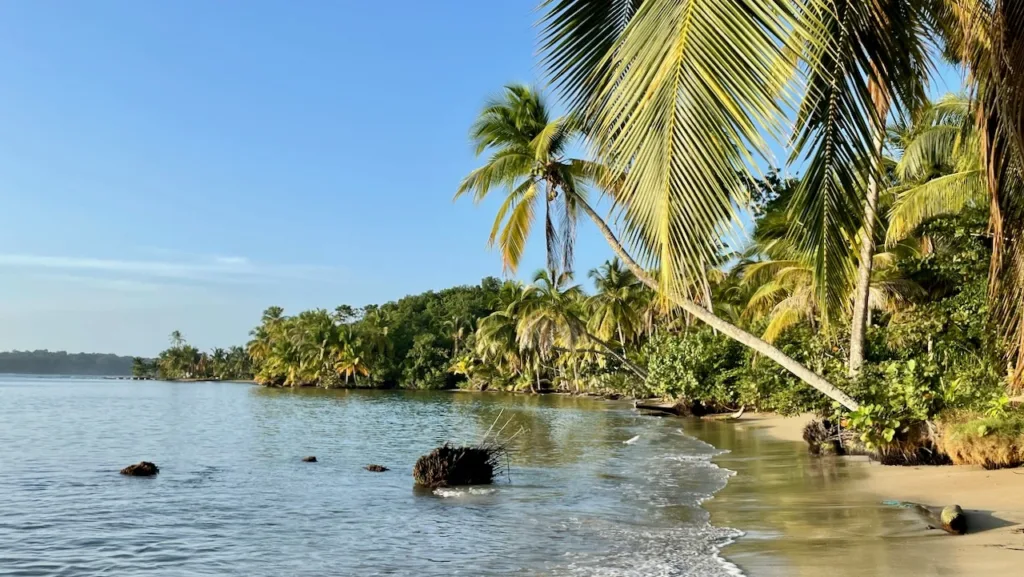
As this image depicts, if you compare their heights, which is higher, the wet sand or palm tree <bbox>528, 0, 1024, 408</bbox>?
palm tree <bbox>528, 0, 1024, 408</bbox>

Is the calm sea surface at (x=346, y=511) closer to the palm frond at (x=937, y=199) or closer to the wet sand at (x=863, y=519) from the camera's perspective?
the wet sand at (x=863, y=519)

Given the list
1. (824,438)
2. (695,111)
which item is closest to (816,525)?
(695,111)

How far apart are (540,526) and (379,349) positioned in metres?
72.4

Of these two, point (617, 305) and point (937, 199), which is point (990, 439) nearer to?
point (937, 199)

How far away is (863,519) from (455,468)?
7339 mm

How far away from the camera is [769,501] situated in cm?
1052

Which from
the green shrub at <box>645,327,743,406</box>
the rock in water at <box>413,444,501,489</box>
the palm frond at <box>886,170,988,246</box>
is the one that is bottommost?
the rock in water at <box>413,444,501,489</box>

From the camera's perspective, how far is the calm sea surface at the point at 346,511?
829 centimetres

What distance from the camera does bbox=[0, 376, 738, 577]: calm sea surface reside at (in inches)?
326

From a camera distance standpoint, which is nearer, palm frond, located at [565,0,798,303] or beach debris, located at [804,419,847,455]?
palm frond, located at [565,0,798,303]

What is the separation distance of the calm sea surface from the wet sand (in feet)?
1.71

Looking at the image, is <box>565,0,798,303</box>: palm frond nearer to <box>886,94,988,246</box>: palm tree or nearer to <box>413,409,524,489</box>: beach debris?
<box>413,409,524,489</box>: beach debris

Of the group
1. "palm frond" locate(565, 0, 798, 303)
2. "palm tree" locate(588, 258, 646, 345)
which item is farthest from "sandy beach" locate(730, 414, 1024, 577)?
"palm tree" locate(588, 258, 646, 345)

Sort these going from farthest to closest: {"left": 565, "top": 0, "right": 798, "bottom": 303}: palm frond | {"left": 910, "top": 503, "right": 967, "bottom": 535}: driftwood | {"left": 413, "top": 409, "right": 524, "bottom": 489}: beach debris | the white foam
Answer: {"left": 413, "top": 409, "right": 524, "bottom": 489}: beach debris
the white foam
{"left": 910, "top": 503, "right": 967, "bottom": 535}: driftwood
{"left": 565, "top": 0, "right": 798, "bottom": 303}: palm frond
